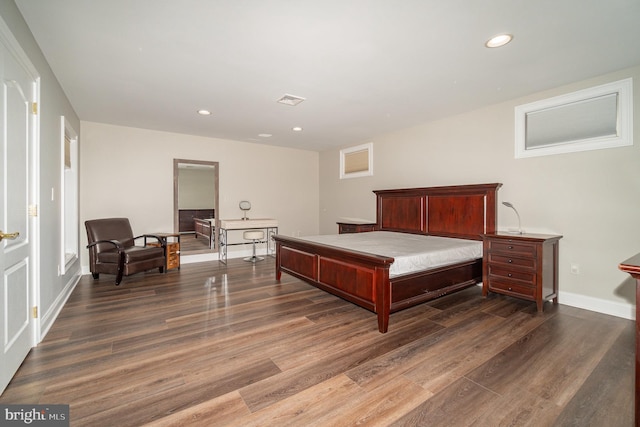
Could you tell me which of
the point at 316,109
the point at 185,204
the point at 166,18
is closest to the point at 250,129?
the point at 316,109

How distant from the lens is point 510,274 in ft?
11.0

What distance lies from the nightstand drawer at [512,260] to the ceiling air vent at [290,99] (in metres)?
3.12

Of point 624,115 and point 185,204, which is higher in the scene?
point 624,115

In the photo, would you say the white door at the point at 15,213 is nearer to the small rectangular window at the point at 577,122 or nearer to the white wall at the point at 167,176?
the white wall at the point at 167,176

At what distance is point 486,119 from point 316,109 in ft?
7.95

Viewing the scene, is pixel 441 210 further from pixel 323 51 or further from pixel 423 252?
pixel 323 51

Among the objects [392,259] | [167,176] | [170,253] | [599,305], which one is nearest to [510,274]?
[599,305]

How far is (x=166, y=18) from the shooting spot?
2.17 meters

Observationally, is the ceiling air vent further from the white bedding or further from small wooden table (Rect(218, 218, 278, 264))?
small wooden table (Rect(218, 218, 278, 264))

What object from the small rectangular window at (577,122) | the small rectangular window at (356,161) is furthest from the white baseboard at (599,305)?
the small rectangular window at (356,161)

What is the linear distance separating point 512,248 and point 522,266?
22 centimetres

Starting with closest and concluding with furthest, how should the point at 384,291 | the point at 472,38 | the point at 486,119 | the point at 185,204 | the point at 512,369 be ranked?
the point at 512,369 → the point at 472,38 → the point at 384,291 → the point at 486,119 → the point at 185,204

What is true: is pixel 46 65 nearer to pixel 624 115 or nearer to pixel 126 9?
pixel 126 9

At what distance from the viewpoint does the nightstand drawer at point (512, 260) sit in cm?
317
